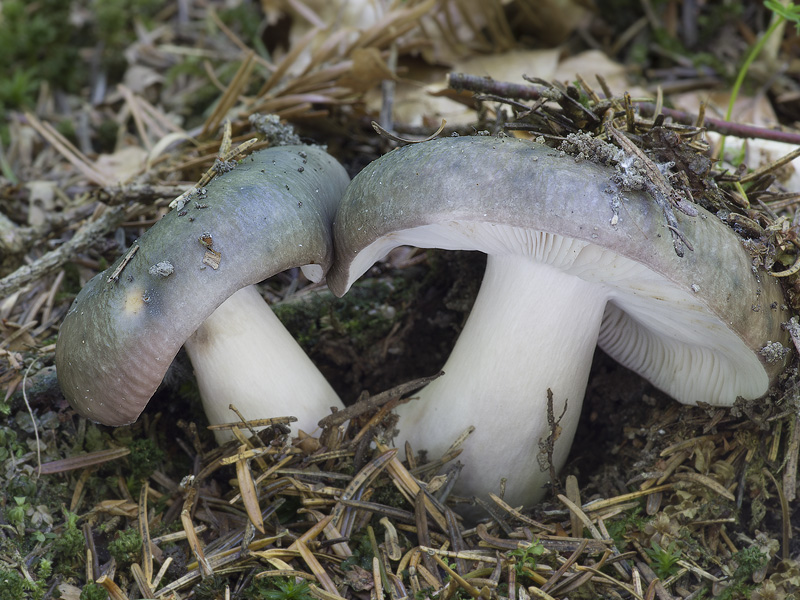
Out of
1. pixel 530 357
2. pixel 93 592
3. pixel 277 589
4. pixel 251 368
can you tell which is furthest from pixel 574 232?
pixel 93 592

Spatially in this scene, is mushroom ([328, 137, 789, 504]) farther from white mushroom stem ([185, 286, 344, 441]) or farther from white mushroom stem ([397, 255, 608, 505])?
white mushroom stem ([185, 286, 344, 441])

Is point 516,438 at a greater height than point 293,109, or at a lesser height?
lesser

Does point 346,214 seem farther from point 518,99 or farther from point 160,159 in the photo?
point 160,159

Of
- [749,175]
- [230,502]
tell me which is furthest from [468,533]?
[749,175]

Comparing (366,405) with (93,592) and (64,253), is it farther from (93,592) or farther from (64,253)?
(64,253)

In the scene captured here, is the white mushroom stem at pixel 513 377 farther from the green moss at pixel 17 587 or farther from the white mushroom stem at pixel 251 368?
the green moss at pixel 17 587

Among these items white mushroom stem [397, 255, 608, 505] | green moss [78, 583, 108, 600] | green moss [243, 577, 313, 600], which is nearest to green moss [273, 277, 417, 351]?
white mushroom stem [397, 255, 608, 505]
